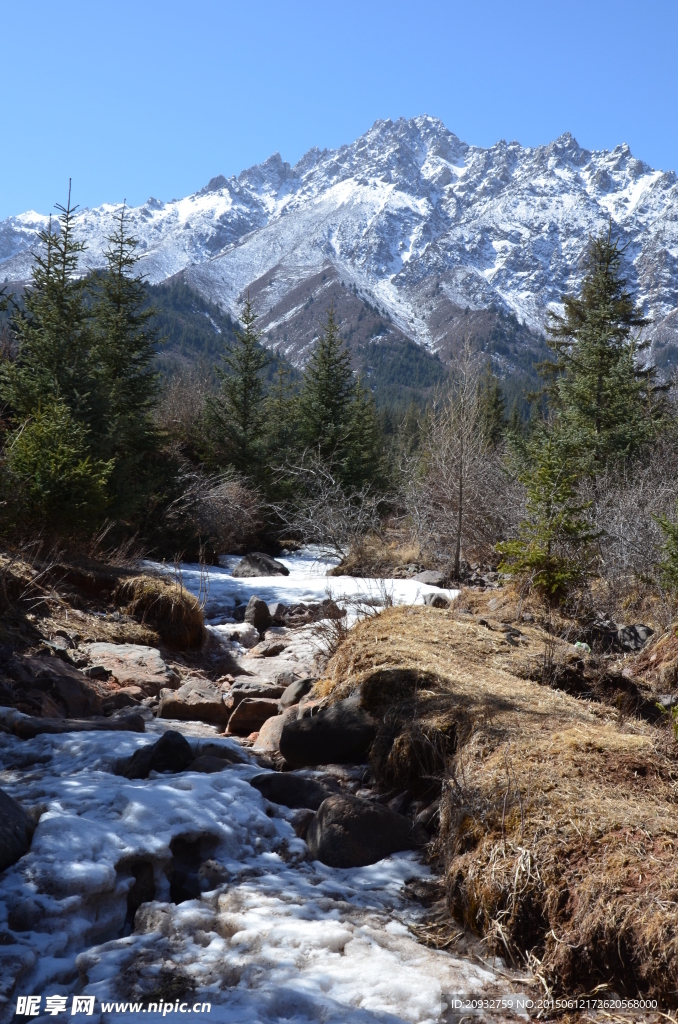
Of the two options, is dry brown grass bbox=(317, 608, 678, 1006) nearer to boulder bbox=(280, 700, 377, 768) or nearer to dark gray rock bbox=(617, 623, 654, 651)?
boulder bbox=(280, 700, 377, 768)

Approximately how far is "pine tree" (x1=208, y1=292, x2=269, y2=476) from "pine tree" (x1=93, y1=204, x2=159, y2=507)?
3.75 m

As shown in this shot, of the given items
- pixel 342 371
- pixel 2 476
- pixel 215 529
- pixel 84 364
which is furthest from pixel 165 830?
pixel 342 371

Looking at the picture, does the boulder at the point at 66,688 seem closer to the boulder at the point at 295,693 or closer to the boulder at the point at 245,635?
the boulder at the point at 295,693

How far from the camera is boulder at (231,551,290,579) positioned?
46.1 feet

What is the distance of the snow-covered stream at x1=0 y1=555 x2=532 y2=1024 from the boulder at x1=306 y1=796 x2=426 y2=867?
0.18 ft

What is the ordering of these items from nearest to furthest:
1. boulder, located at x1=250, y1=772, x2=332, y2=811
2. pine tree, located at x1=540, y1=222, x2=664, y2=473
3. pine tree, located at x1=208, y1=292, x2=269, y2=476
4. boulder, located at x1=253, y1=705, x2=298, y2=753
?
boulder, located at x1=250, y1=772, x2=332, y2=811 → boulder, located at x1=253, y1=705, x2=298, y2=753 → pine tree, located at x1=540, y1=222, x2=664, y2=473 → pine tree, located at x1=208, y1=292, x2=269, y2=476

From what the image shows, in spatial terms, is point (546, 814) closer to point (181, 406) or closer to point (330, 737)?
point (330, 737)

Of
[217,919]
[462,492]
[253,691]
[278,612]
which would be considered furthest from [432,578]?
[217,919]

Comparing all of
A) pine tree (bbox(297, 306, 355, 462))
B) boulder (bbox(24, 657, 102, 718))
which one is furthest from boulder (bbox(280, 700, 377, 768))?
pine tree (bbox(297, 306, 355, 462))

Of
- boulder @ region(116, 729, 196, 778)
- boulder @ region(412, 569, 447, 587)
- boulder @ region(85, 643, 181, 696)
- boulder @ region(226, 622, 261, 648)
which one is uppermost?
boulder @ region(412, 569, 447, 587)

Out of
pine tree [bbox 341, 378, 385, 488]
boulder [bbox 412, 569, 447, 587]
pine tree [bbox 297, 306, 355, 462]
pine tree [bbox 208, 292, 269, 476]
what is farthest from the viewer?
pine tree [bbox 297, 306, 355, 462]

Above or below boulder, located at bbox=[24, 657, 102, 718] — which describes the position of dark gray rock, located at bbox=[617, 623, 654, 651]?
above

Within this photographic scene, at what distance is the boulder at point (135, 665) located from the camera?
21.9ft

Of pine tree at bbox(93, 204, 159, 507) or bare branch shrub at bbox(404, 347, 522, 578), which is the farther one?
pine tree at bbox(93, 204, 159, 507)
